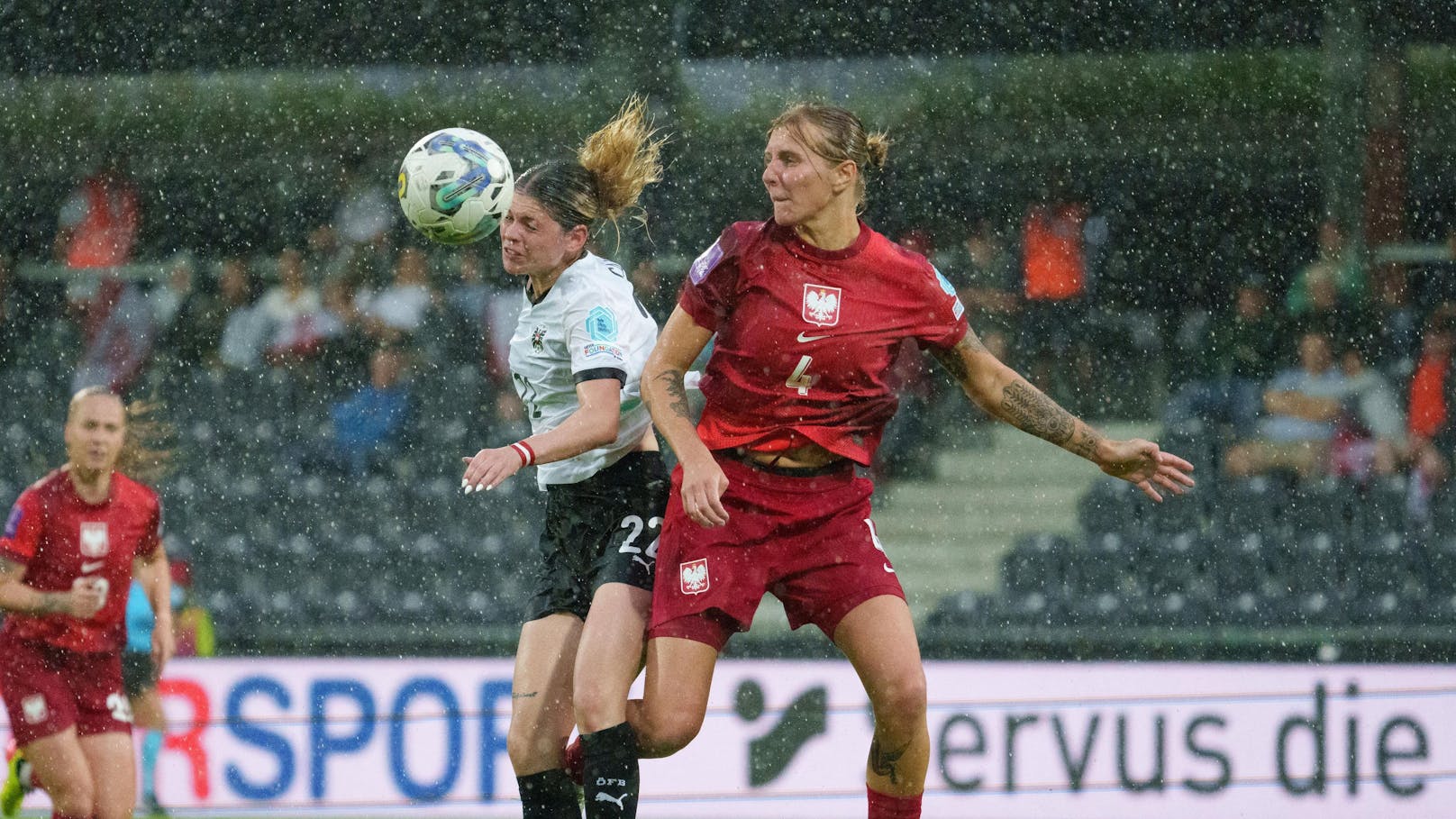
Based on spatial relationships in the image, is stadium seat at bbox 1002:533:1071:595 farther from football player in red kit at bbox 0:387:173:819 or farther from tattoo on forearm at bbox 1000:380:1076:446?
tattoo on forearm at bbox 1000:380:1076:446

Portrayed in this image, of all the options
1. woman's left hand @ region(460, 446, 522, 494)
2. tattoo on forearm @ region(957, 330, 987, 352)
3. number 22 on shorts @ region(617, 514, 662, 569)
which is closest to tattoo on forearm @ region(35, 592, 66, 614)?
number 22 on shorts @ region(617, 514, 662, 569)

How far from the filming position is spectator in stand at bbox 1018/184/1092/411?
10594 mm

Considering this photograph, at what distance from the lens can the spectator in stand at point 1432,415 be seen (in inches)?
360

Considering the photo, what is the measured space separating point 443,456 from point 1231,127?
6227 mm

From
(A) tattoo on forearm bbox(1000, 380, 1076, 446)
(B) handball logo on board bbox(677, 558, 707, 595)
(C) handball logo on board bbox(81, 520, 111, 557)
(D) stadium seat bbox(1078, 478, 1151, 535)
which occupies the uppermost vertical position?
(A) tattoo on forearm bbox(1000, 380, 1076, 446)

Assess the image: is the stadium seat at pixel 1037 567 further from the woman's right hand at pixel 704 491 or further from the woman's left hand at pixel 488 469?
the woman's left hand at pixel 488 469

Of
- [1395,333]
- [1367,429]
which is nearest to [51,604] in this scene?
[1367,429]

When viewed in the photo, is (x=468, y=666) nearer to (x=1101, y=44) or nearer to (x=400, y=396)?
(x=400, y=396)

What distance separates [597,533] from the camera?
4.36 metres

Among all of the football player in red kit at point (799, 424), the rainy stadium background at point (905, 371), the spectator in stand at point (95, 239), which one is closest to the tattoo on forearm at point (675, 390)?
the football player in red kit at point (799, 424)

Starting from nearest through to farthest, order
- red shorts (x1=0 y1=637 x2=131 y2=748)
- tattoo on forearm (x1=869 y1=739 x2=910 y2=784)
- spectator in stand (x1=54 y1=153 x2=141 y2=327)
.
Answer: tattoo on forearm (x1=869 y1=739 x2=910 y2=784) < red shorts (x1=0 y1=637 x2=131 y2=748) < spectator in stand (x1=54 y1=153 x2=141 y2=327)

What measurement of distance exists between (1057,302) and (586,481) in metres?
6.83

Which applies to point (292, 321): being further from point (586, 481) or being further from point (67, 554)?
point (586, 481)

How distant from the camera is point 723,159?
483 inches
